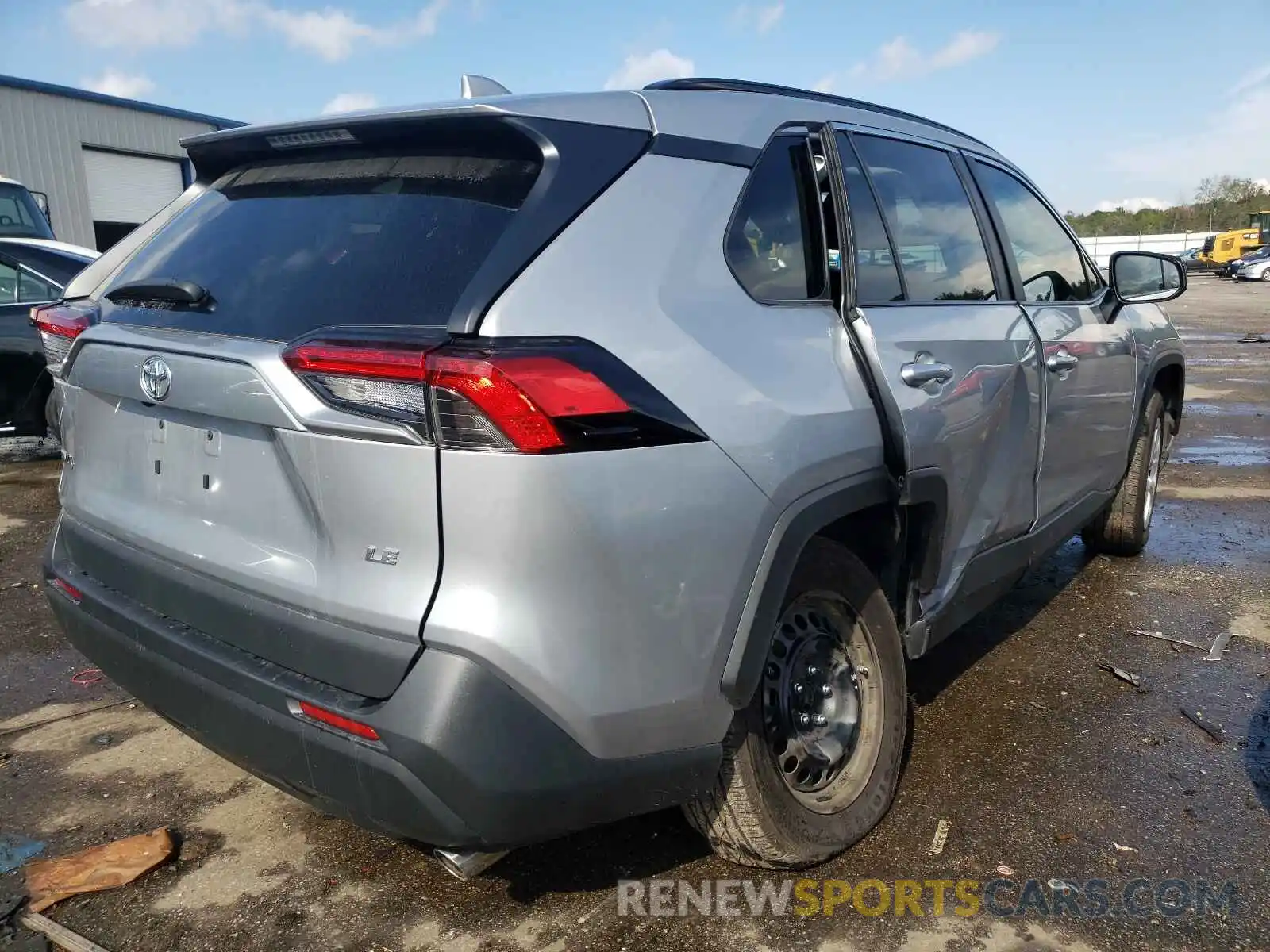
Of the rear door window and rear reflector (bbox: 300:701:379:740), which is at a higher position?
the rear door window

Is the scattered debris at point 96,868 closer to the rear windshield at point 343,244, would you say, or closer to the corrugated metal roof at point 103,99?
the rear windshield at point 343,244

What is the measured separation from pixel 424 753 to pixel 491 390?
650 mm

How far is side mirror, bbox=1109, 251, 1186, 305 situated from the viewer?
4.20 m

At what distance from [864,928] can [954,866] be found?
374mm

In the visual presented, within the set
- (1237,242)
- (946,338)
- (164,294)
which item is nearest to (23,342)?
(164,294)

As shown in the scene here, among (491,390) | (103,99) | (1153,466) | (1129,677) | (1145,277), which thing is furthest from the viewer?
(103,99)

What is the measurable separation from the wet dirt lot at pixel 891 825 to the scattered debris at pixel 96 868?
0.04 m

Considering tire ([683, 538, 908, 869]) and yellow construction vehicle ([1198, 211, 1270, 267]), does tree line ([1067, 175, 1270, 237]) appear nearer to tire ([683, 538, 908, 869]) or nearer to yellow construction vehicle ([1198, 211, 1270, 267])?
yellow construction vehicle ([1198, 211, 1270, 267])

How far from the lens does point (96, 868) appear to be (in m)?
2.54

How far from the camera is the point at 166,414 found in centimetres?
216

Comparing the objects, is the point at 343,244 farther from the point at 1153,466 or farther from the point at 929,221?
the point at 1153,466

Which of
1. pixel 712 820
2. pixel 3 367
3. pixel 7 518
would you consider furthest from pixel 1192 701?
pixel 3 367

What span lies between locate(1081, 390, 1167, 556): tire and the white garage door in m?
21.8

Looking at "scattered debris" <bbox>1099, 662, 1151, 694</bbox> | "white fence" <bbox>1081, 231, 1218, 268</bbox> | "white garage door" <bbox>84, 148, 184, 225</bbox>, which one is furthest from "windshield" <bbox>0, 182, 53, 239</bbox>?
"white fence" <bbox>1081, 231, 1218, 268</bbox>
